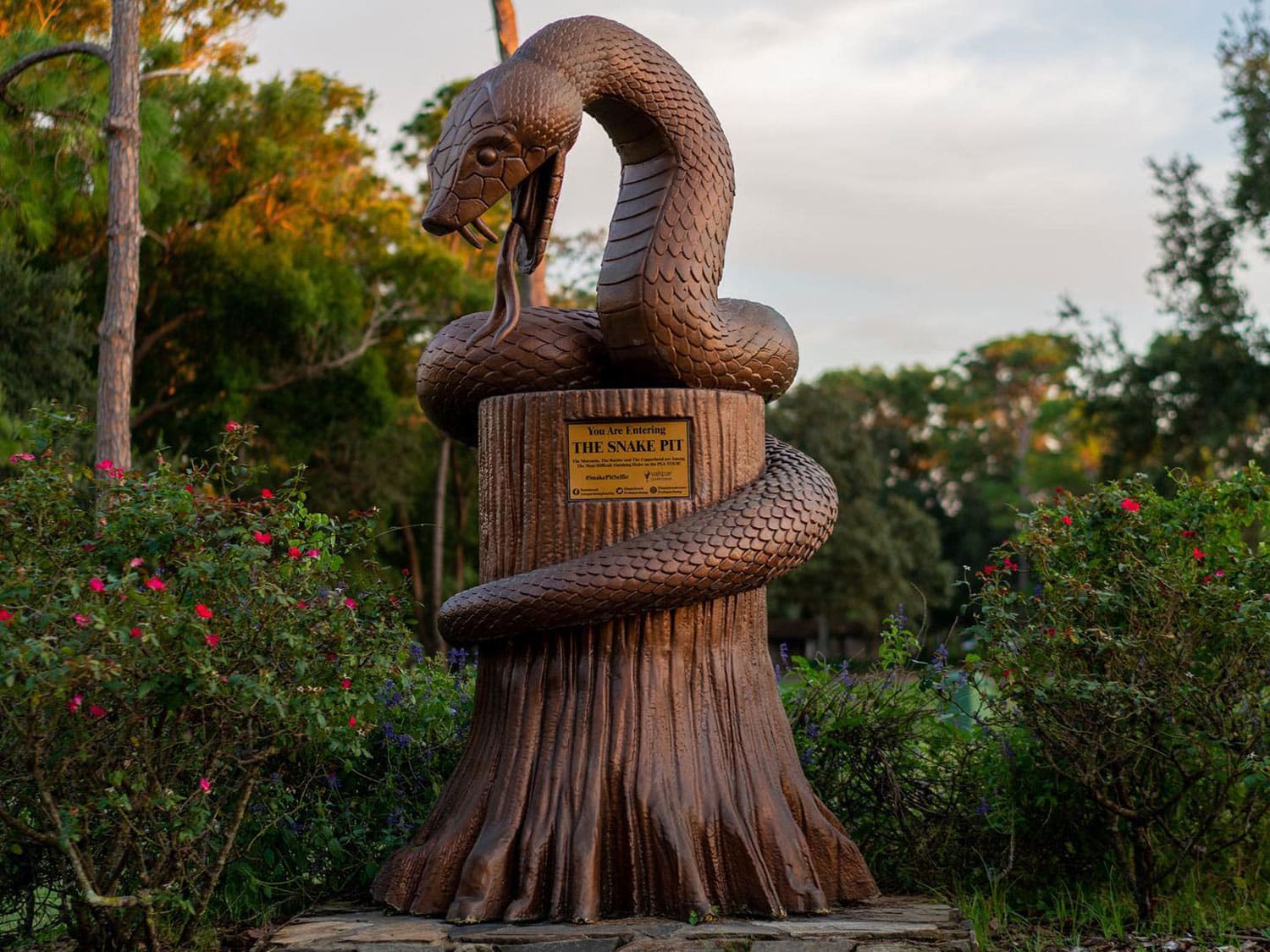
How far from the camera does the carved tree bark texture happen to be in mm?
4086

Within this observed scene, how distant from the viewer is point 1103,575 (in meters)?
4.93

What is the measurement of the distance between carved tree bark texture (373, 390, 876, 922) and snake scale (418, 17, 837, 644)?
4.9 inches

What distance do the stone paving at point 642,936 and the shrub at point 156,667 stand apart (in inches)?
18.1

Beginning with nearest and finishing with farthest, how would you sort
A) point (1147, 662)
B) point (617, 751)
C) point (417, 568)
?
point (617, 751), point (1147, 662), point (417, 568)

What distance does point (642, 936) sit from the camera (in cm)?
379

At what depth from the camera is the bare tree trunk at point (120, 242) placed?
1234 cm

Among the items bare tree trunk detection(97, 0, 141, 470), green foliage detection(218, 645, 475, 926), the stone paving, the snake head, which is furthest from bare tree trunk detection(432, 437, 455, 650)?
the stone paving

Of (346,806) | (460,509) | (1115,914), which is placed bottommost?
(1115,914)

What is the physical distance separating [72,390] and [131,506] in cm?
1463

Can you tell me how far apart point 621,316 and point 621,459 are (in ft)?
1.58

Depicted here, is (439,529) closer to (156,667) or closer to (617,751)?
(617,751)

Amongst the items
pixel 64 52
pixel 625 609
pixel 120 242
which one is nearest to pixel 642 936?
pixel 625 609

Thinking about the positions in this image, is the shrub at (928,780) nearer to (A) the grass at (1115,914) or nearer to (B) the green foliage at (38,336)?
(A) the grass at (1115,914)

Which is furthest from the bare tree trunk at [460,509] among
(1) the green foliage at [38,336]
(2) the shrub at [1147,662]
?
(2) the shrub at [1147,662]
